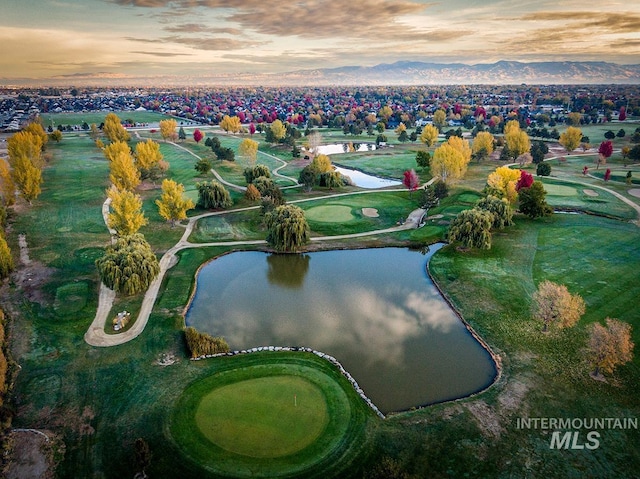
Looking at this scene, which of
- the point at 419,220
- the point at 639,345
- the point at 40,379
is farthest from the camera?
the point at 419,220

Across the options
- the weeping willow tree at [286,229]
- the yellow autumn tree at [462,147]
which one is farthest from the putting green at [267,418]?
the yellow autumn tree at [462,147]

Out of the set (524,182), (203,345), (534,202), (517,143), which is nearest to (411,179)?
(524,182)

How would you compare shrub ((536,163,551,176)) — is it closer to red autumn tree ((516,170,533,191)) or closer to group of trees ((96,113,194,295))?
red autumn tree ((516,170,533,191))

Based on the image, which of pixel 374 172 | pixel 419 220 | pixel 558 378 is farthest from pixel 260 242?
pixel 374 172

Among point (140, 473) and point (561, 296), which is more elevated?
point (561, 296)

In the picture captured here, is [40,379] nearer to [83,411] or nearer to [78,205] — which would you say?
[83,411]

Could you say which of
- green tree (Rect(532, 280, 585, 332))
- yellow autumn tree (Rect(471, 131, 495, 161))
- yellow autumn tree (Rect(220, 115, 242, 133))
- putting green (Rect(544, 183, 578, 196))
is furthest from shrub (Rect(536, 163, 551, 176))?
yellow autumn tree (Rect(220, 115, 242, 133))

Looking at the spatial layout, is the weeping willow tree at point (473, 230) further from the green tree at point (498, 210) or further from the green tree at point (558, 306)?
the green tree at point (558, 306)
